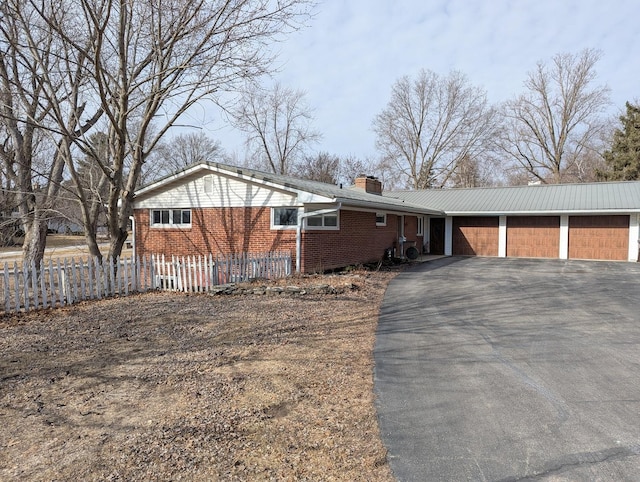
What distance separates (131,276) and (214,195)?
470cm

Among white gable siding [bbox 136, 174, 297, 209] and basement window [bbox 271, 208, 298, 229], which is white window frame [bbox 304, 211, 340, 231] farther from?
white gable siding [bbox 136, 174, 297, 209]

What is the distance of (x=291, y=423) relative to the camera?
348 cm

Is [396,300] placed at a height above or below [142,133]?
below

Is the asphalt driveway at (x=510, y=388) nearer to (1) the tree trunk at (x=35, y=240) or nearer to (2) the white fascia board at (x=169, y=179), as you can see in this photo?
(2) the white fascia board at (x=169, y=179)

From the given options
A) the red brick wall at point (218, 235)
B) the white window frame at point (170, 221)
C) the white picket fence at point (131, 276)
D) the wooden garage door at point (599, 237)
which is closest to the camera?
the white picket fence at point (131, 276)

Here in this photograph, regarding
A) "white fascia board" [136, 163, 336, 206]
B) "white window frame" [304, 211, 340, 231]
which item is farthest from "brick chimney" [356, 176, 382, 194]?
"white fascia board" [136, 163, 336, 206]

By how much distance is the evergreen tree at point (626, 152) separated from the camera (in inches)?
1257

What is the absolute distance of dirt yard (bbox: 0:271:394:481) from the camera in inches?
114

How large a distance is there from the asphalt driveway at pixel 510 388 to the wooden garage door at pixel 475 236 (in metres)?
12.9

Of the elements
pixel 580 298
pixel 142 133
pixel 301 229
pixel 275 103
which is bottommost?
pixel 580 298

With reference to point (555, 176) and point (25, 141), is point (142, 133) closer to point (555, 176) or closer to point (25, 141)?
point (25, 141)

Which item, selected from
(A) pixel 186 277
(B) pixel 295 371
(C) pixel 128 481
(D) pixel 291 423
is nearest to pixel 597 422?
(D) pixel 291 423

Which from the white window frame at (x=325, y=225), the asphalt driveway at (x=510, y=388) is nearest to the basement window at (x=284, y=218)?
the white window frame at (x=325, y=225)

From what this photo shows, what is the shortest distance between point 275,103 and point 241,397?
125 feet
